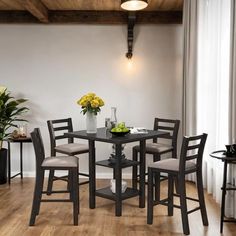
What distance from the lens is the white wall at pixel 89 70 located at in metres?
5.64

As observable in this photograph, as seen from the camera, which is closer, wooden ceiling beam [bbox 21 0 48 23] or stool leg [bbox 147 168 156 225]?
stool leg [bbox 147 168 156 225]

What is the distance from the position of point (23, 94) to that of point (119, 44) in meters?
1.63

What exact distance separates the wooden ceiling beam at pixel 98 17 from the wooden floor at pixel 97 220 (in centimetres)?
254

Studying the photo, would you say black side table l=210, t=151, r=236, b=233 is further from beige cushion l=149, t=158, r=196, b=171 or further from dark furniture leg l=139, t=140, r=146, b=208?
dark furniture leg l=139, t=140, r=146, b=208

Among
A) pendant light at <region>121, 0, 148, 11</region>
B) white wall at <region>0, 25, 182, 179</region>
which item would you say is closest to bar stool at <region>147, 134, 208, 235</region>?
pendant light at <region>121, 0, 148, 11</region>

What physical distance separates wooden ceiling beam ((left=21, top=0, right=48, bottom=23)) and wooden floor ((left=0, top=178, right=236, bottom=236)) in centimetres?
232

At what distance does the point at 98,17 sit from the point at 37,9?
3.49 feet

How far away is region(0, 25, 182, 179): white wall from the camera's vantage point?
564cm

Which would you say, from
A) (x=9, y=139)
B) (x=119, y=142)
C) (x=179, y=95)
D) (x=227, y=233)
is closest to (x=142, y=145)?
(x=119, y=142)

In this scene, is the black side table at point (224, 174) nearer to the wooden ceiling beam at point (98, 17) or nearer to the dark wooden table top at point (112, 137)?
the dark wooden table top at point (112, 137)

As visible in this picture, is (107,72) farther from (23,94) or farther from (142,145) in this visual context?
(142,145)

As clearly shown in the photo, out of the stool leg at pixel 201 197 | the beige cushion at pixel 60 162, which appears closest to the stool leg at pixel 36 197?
the beige cushion at pixel 60 162

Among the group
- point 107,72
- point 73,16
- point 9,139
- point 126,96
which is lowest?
point 9,139

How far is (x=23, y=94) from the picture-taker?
5.71m
